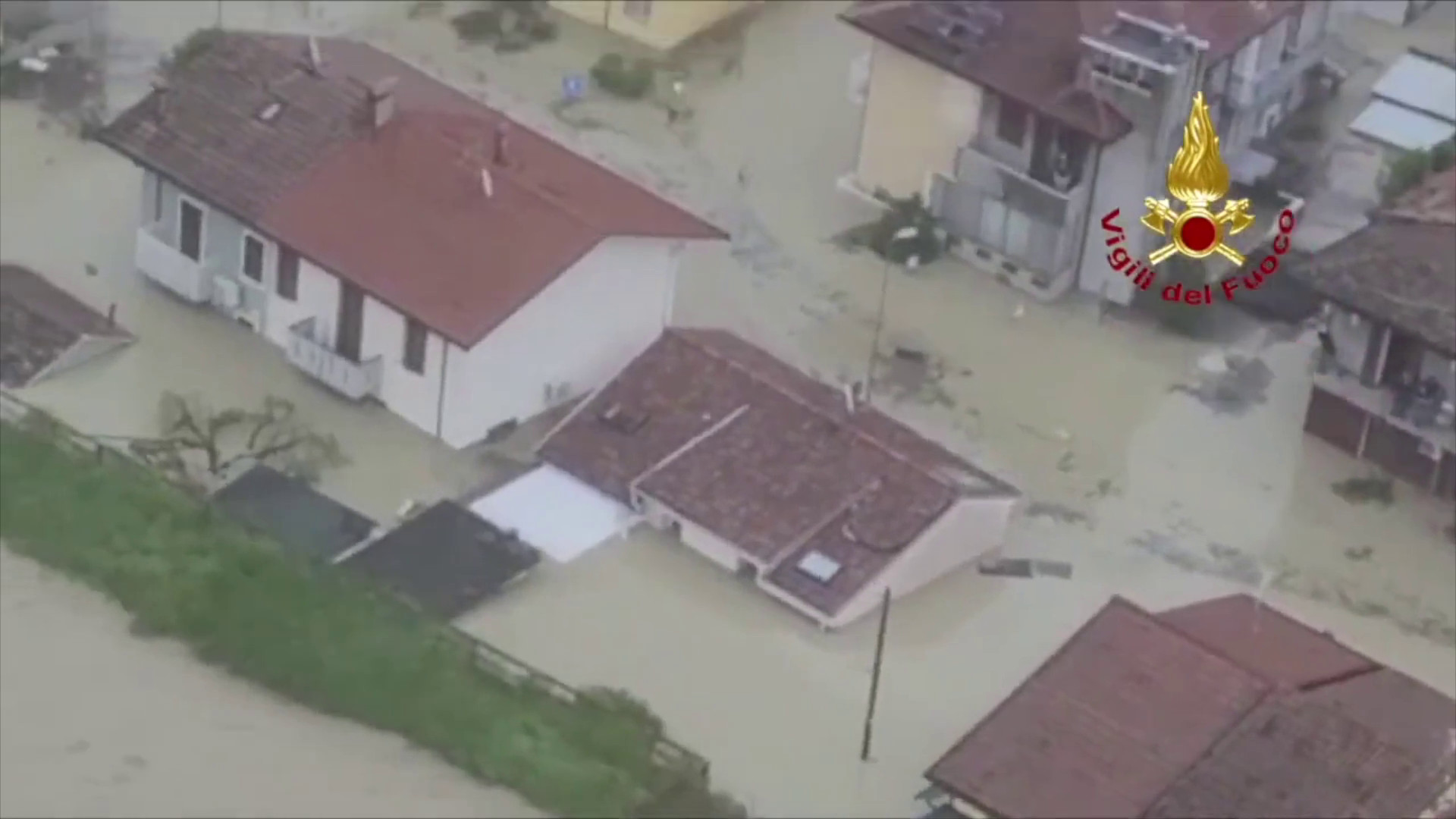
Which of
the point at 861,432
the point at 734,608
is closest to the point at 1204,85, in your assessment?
the point at 861,432

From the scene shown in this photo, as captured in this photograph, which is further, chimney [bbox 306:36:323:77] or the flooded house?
chimney [bbox 306:36:323:77]

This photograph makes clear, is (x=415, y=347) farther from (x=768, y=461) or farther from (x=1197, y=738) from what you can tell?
(x=1197, y=738)


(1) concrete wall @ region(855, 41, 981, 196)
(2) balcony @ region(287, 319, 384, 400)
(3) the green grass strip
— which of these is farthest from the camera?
(1) concrete wall @ region(855, 41, 981, 196)

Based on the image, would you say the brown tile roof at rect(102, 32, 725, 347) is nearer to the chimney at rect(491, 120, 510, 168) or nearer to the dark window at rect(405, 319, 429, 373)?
the chimney at rect(491, 120, 510, 168)

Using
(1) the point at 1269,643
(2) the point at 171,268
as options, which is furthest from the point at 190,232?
(1) the point at 1269,643

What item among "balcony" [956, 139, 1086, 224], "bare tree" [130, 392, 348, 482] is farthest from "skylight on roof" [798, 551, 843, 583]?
"balcony" [956, 139, 1086, 224]

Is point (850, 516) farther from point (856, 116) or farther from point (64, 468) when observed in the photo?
point (856, 116)

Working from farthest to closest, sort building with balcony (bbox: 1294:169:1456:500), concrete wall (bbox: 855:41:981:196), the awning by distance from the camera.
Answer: the awning → concrete wall (bbox: 855:41:981:196) → building with balcony (bbox: 1294:169:1456:500)

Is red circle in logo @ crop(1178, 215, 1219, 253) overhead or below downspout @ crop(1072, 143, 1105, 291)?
overhead
